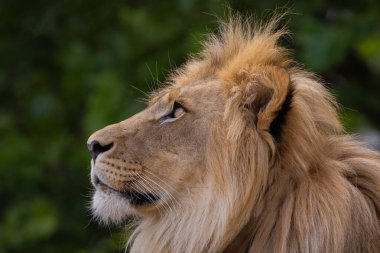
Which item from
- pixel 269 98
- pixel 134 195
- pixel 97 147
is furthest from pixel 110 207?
pixel 269 98

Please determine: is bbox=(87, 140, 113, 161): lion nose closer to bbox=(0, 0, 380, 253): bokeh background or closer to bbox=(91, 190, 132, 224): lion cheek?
bbox=(91, 190, 132, 224): lion cheek

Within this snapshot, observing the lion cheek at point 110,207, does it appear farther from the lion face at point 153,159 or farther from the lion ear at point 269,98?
the lion ear at point 269,98

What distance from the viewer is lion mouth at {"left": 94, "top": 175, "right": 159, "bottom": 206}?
423 centimetres

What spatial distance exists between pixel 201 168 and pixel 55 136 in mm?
3447

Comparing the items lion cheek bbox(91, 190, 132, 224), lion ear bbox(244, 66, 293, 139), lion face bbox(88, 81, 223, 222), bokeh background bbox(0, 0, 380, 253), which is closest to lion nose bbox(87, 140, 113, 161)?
lion face bbox(88, 81, 223, 222)

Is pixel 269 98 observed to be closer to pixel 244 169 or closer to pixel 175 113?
pixel 244 169

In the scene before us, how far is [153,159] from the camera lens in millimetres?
4207

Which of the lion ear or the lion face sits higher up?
the lion ear

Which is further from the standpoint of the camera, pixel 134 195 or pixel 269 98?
pixel 134 195

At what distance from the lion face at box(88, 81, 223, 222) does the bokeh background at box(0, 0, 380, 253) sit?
7.19 ft

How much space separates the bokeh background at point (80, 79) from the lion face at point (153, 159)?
7.19 ft

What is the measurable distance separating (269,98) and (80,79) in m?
3.49

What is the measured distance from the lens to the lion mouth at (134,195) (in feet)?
13.9

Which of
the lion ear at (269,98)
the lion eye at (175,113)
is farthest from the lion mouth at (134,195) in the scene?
the lion ear at (269,98)
